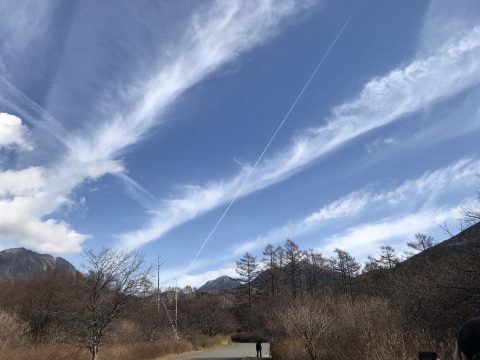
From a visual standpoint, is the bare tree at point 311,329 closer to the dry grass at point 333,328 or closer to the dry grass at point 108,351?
the dry grass at point 333,328

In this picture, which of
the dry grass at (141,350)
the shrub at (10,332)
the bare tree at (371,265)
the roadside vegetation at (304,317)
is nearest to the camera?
the roadside vegetation at (304,317)

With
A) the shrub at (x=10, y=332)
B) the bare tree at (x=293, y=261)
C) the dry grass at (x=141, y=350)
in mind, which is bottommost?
the dry grass at (x=141, y=350)

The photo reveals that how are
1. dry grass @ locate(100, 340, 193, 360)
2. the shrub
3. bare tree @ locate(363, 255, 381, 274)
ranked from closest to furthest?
1. the shrub
2. dry grass @ locate(100, 340, 193, 360)
3. bare tree @ locate(363, 255, 381, 274)

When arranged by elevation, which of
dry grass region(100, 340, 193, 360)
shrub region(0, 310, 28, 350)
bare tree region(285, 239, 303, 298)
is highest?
bare tree region(285, 239, 303, 298)

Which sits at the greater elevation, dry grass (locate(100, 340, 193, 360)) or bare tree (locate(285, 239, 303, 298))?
A: bare tree (locate(285, 239, 303, 298))

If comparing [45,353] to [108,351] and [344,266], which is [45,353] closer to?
[108,351]

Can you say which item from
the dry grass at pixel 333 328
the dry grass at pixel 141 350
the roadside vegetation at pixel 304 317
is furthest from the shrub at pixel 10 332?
the dry grass at pixel 333 328

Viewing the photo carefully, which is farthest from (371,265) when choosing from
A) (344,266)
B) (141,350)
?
(141,350)

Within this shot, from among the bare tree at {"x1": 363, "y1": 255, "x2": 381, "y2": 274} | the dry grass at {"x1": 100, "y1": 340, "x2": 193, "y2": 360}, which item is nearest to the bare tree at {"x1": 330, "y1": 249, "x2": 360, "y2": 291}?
the bare tree at {"x1": 363, "y1": 255, "x2": 381, "y2": 274}

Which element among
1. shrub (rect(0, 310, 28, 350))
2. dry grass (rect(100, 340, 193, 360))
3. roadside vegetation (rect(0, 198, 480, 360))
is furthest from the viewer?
dry grass (rect(100, 340, 193, 360))

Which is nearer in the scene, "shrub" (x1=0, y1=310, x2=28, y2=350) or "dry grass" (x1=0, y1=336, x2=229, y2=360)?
"dry grass" (x1=0, y1=336, x2=229, y2=360)

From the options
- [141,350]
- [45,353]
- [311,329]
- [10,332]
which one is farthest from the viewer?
[141,350]

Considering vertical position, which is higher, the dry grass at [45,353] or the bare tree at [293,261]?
the bare tree at [293,261]

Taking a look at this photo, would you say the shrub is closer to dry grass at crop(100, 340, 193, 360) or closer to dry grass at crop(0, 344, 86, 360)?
dry grass at crop(0, 344, 86, 360)
